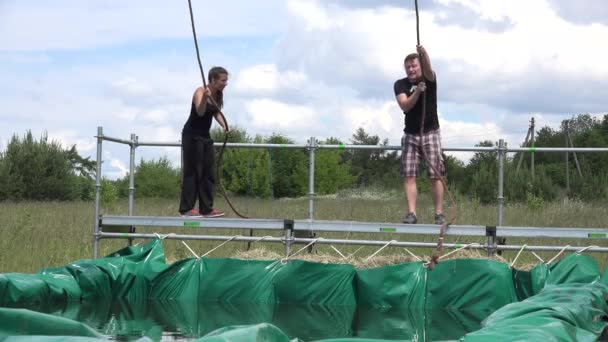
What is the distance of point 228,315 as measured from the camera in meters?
8.80

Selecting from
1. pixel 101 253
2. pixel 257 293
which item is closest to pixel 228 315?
pixel 257 293

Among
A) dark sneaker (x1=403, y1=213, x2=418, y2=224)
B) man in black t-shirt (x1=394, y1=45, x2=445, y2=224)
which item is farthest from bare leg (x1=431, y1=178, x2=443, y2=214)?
dark sneaker (x1=403, y1=213, x2=418, y2=224)

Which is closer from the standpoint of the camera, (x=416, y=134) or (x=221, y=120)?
(x=416, y=134)

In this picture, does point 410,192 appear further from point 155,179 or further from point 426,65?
point 155,179

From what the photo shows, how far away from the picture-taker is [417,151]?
32.9 feet

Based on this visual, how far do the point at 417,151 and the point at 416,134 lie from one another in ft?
0.57

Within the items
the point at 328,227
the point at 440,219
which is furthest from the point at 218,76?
the point at 440,219

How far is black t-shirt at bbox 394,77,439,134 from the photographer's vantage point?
9.96 m

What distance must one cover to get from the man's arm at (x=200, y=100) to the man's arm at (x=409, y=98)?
2.00 metres

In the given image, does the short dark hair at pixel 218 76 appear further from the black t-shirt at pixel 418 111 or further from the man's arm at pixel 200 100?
the black t-shirt at pixel 418 111

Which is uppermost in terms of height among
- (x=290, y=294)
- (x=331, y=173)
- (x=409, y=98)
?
(x=331, y=173)

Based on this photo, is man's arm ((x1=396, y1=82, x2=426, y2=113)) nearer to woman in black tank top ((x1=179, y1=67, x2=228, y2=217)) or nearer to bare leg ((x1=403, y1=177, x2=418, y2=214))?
bare leg ((x1=403, y1=177, x2=418, y2=214))

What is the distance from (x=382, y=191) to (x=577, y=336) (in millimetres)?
11944

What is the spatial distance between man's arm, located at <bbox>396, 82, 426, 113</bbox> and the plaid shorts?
321 millimetres
